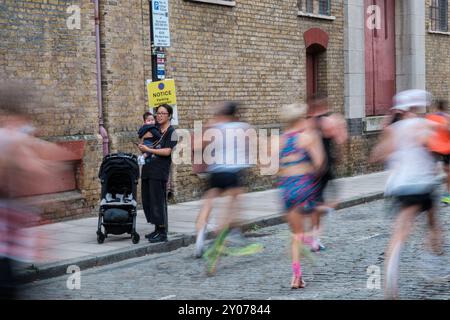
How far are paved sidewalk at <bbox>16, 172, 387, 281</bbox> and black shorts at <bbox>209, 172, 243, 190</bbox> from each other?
39cm

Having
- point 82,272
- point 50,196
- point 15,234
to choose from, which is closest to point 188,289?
point 82,272

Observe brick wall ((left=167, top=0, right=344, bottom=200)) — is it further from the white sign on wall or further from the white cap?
the white cap

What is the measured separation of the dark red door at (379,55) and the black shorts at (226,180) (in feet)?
42.8

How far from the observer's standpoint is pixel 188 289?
816 centimetres

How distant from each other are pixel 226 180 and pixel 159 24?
12.1 ft

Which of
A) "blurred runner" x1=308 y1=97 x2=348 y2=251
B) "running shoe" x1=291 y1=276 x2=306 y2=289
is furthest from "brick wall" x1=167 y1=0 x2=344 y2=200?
"running shoe" x1=291 y1=276 x2=306 y2=289

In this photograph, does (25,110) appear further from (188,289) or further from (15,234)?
(188,289)

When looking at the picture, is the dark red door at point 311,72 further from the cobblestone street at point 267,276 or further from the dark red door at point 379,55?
the cobblestone street at point 267,276

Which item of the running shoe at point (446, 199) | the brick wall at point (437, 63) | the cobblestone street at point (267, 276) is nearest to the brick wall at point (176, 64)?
the cobblestone street at point (267, 276)

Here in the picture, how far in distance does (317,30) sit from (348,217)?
6.95 meters

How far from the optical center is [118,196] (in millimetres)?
10742

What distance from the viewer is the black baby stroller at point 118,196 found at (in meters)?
10.6

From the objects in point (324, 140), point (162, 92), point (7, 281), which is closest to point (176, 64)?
point (162, 92)

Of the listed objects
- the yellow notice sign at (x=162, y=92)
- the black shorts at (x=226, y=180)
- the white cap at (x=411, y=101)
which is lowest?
the black shorts at (x=226, y=180)
